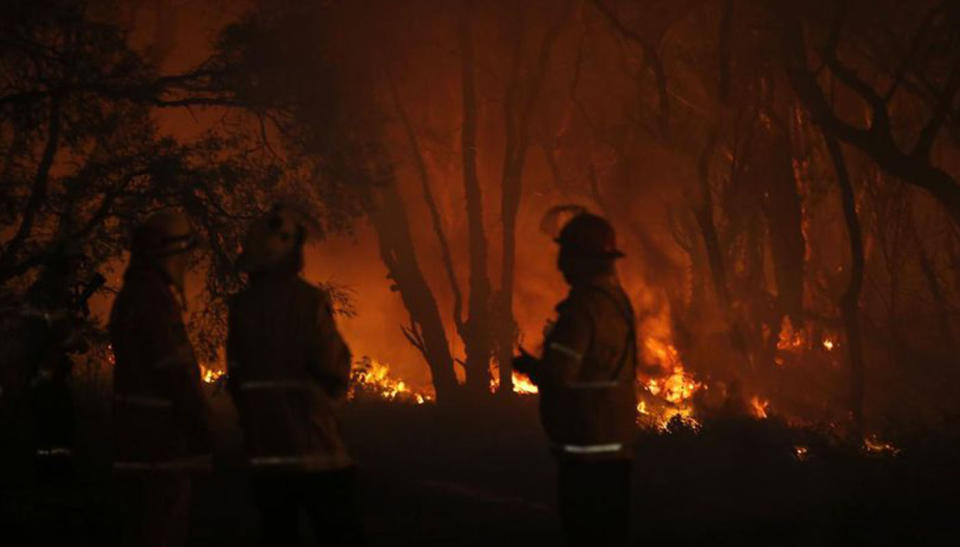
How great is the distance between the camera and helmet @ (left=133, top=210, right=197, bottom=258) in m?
5.52

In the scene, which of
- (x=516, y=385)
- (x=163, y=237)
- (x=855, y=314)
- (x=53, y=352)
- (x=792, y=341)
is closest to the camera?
(x=163, y=237)

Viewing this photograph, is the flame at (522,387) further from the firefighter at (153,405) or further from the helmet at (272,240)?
the helmet at (272,240)

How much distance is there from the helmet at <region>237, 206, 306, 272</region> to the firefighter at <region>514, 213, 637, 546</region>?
4.09 feet

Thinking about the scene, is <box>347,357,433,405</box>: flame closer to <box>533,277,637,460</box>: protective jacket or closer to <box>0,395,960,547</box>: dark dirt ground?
<box>0,395,960,547</box>: dark dirt ground

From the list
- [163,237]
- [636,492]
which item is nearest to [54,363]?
[163,237]

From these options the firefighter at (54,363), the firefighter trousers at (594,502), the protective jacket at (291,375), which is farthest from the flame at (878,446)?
the protective jacket at (291,375)

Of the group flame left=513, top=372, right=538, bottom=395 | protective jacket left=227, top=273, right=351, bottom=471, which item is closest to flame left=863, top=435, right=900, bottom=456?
flame left=513, top=372, right=538, bottom=395

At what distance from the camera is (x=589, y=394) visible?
5168 mm

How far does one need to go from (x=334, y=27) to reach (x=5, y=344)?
8.35m

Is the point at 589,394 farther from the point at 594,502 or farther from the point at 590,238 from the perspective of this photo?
the point at 590,238

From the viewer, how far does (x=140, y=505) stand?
17.8ft

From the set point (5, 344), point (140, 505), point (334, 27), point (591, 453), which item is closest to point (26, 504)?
point (5, 344)

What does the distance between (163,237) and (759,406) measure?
1418cm

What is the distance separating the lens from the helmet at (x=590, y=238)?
17.2 feet
